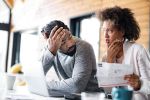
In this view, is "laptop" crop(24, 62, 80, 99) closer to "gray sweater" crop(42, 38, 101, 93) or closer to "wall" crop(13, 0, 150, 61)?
"gray sweater" crop(42, 38, 101, 93)

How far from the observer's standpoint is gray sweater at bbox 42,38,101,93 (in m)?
1.79

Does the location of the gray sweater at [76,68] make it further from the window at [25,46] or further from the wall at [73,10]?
the window at [25,46]

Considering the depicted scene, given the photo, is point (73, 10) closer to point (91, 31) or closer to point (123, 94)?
point (91, 31)

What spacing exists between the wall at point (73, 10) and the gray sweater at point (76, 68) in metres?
1.15

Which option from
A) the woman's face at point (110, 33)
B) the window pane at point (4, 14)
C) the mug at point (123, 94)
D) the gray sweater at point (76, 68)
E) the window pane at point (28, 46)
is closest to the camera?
the mug at point (123, 94)

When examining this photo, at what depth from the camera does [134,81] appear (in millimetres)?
1459

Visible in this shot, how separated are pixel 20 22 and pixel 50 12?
143 centimetres

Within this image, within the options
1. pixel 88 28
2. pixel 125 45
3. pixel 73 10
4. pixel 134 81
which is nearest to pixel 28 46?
pixel 73 10

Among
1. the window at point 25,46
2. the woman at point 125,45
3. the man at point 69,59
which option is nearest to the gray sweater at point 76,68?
the man at point 69,59

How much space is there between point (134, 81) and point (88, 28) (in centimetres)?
338

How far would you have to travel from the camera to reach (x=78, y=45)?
1.94m

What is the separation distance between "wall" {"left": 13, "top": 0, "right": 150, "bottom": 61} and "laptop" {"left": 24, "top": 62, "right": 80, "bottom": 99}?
1.46 m

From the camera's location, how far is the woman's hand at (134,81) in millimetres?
1391

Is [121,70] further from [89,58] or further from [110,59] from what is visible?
[89,58]
